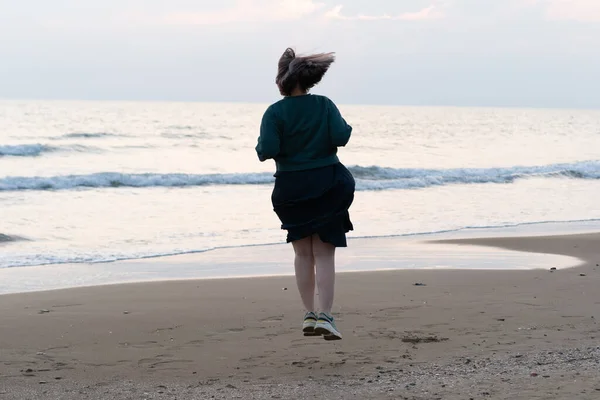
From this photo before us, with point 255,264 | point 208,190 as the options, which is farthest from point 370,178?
point 255,264

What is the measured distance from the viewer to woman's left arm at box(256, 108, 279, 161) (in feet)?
15.2

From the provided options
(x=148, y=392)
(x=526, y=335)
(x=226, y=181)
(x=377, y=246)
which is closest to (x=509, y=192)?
(x=226, y=181)

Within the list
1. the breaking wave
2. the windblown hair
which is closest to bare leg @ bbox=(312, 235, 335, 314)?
the windblown hair

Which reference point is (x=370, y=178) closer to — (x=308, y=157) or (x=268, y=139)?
(x=308, y=157)

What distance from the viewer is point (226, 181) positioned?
25.2 meters

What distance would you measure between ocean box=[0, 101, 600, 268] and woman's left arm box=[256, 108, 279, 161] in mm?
6020

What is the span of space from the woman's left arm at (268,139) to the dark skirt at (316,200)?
19 centimetres

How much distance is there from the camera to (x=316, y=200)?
4.73m

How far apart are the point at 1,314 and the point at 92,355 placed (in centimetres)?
177

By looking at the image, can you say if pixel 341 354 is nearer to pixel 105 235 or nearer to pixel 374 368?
pixel 374 368

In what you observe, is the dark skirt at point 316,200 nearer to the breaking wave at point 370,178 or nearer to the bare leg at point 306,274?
the bare leg at point 306,274

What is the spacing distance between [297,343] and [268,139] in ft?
4.90

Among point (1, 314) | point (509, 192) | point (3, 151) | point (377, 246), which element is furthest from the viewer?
point (3, 151)

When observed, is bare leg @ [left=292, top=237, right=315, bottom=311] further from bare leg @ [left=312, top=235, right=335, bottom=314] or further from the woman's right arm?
the woman's right arm
